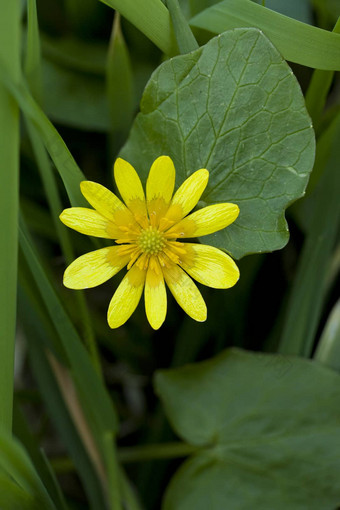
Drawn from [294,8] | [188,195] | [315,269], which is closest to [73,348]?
[188,195]

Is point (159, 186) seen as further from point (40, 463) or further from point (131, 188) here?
point (40, 463)

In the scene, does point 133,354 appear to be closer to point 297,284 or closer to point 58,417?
Answer: point 58,417

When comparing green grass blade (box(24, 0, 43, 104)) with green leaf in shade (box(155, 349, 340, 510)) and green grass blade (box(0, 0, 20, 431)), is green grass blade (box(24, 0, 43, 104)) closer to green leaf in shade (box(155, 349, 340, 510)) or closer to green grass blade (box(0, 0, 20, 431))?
green grass blade (box(0, 0, 20, 431))

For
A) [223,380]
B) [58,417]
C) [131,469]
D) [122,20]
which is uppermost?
[122,20]

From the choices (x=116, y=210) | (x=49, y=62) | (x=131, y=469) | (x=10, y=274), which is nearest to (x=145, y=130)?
(x=116, y=210)

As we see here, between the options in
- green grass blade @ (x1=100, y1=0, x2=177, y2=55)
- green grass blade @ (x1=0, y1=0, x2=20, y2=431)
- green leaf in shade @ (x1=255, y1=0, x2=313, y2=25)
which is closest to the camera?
green grass blade @ (x1=0, y1=0, x2=20, y2=431)

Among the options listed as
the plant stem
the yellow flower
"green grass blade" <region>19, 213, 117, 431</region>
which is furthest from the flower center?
the plant stem
